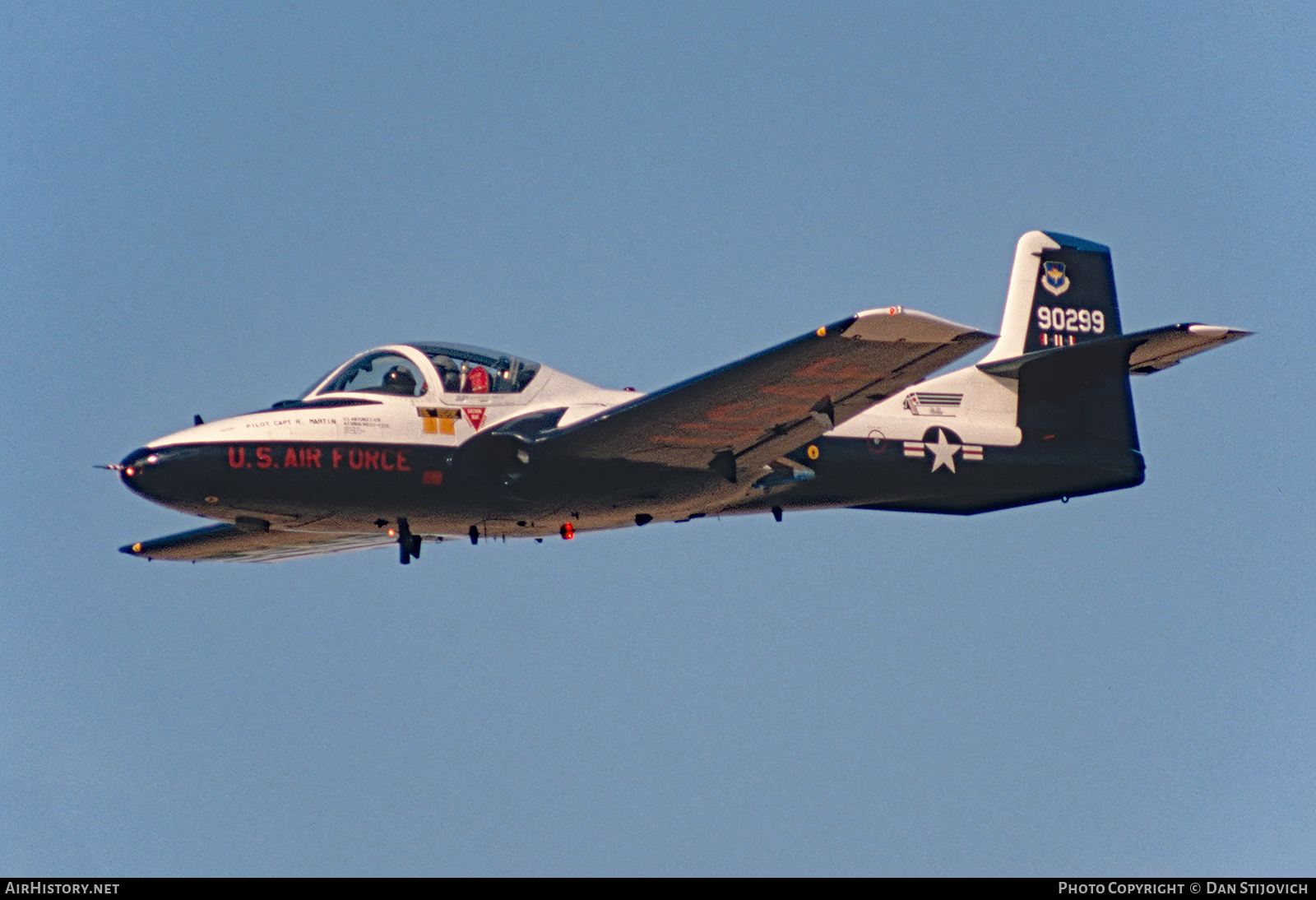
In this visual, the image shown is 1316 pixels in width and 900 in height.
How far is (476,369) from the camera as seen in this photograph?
22.6 m

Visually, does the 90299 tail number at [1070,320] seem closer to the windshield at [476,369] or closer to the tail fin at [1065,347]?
the tail fin at [1065,347]

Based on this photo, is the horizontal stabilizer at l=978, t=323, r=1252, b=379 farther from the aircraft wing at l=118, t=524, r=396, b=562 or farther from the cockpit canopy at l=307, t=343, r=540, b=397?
the aircraft wing at l=118, t=524, r=396, b=562

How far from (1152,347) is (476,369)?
8.92m

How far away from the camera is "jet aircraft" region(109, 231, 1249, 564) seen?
20703 mm

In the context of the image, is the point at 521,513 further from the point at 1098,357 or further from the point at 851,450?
the point at 1098,357

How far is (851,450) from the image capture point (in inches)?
938

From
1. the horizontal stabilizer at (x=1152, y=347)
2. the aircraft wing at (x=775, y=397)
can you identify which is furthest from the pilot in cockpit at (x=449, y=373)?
A: the horizontal stabilizer at (x=1152, y=347)

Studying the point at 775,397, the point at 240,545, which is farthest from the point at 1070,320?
the point at 240,545

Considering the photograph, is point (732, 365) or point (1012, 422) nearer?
point (732, 365)

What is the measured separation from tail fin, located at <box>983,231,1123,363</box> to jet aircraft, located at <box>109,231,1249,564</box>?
5.72ft

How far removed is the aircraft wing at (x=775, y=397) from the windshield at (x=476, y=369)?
1.19 meters

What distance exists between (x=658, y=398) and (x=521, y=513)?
305 cm

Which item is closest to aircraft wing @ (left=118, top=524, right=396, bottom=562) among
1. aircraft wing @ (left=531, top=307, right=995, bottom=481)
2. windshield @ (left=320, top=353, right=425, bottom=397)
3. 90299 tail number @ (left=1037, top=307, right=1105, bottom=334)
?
windshield @ (left=320, top=353, right=425, bottom=397)
